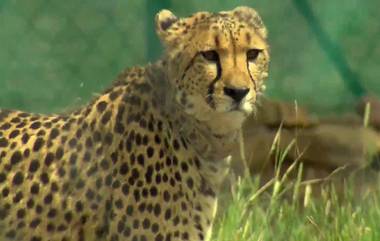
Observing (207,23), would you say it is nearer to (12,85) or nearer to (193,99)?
(193,99)

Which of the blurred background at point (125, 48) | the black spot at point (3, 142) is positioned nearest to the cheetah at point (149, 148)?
the black spot at point (3, 142)

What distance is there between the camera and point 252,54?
2.88 metres

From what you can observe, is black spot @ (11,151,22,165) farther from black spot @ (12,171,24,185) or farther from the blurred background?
the blurred background

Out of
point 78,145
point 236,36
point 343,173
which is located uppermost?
point 236,36

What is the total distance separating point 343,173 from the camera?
4.91 m

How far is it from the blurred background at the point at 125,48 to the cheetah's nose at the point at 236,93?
1.27 m

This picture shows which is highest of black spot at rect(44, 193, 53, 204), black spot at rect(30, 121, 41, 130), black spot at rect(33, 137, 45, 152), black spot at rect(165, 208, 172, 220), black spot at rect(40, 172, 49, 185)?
black spot at rect(30, 121, 41, 130)

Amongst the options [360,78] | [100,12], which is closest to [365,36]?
[360,78]

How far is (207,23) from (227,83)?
200 millimetres

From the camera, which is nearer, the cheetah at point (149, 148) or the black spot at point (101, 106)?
the cheetah at point (149, 148)

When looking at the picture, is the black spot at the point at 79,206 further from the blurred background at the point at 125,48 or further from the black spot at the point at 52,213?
the blurred background at the point at 125,48

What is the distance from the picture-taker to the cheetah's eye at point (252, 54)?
2869mm

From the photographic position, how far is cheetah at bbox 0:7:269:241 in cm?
285

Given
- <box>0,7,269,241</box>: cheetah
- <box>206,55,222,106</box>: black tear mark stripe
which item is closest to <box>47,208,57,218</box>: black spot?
<box>0,7,269,241</box>: cheetah
